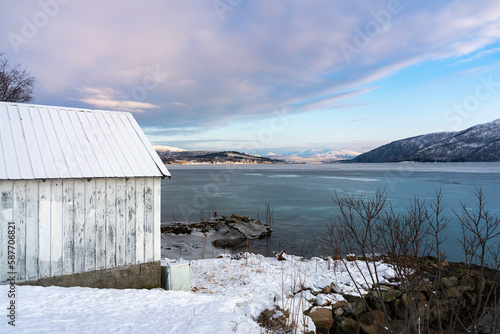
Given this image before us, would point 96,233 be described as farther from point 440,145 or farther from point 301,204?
point 440,145

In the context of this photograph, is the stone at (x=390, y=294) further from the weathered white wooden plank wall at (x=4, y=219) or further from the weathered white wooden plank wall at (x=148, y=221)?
the weathered white wooden plank wall at (x=4, y=219)

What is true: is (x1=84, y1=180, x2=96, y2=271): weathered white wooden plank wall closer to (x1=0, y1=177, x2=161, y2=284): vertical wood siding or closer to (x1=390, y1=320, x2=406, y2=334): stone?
(x1=0, y1=177, x2=161, y2=284): vertical wood siding

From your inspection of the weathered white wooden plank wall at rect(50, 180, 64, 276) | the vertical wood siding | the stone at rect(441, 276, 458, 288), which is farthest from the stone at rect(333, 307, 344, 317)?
the weathered white wooden plank wall at rect(50, 180, 64, 276)

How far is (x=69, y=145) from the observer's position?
7.58 meters

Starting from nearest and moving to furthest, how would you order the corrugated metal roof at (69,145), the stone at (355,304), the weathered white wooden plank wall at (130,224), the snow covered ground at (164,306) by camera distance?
1. the snow covered ground at (164,306)
2. the corrugated metal roof at (69,145)
3. the weathered white wooden plank wall at (130,224)
4. the stone at (355,304)

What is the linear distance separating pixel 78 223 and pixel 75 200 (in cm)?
53

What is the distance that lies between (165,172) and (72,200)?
2215mm

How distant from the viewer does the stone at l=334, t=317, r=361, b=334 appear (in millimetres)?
7535

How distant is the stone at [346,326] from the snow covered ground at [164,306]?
0.72 metres

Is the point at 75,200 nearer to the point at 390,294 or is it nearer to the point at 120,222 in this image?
the point at 120,222

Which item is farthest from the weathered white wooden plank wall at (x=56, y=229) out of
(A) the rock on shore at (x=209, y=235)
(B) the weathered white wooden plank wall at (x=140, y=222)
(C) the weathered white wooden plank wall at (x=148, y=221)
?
(A) the rock on shore at (x=209, y=235)

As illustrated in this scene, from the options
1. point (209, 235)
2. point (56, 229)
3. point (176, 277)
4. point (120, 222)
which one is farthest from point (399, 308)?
point (209, 235)

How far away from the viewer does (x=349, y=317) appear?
303 inches

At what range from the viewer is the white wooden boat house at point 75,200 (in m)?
6.47
